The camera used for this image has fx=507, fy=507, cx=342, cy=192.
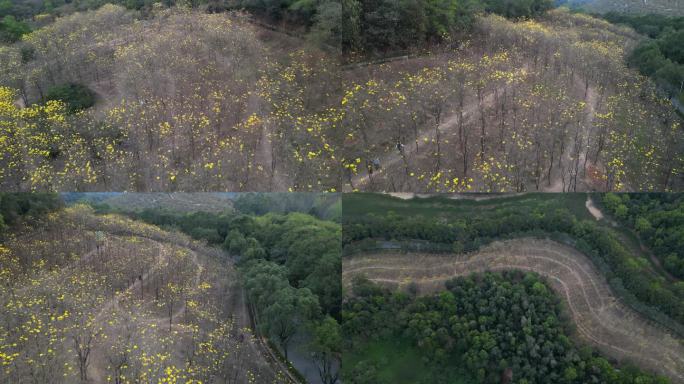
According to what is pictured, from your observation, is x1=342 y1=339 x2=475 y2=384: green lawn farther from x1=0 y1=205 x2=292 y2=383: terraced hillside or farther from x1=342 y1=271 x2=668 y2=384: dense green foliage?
x1=0 y1=205 x2=292 y2=383: terraced hillside

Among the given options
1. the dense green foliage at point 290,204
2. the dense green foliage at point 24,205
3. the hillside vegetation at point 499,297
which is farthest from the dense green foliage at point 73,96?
the hillside vegetation at point 499,297

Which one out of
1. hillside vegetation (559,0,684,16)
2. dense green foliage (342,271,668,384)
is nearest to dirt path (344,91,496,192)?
dense green foliage (342,271,668,384)

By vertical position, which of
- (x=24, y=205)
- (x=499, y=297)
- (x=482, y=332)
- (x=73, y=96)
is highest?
(x=73, y=96)

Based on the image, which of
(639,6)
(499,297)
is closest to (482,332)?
(499,297)

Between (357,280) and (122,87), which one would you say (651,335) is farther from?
(122,87)

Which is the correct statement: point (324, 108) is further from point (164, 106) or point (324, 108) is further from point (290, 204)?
point (290, 204)

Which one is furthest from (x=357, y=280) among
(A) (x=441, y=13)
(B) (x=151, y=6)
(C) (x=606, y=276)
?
(A) (x=441, y=13)

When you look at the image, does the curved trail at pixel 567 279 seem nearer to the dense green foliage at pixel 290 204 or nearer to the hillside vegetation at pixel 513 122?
the dense green foliage at pixel 290 204

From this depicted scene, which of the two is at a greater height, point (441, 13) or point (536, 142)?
point (441, 13)

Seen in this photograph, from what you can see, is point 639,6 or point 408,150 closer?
point 408,150
